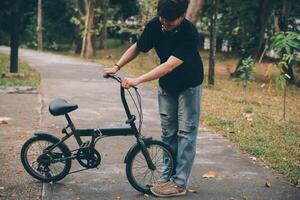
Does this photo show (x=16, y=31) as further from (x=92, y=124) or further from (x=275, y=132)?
(x=275, y=132)

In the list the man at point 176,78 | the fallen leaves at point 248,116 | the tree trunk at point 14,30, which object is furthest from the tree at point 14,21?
the man at point 176,78

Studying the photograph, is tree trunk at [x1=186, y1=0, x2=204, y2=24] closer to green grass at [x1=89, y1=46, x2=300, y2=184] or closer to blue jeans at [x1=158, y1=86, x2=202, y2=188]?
green grass at [x1=89, y1=46, x2=300, y2=184]

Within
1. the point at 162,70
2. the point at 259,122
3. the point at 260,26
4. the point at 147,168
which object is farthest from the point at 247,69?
the point at 162,70

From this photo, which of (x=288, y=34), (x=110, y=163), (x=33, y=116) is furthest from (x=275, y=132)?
(x=33, y=116)

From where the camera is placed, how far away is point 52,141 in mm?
5699

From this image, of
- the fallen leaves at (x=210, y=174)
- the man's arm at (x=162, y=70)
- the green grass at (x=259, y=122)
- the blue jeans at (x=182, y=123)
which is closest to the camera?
the man's arm at (x=162, y=70)

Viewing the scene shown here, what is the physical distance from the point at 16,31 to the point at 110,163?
920 centimetres

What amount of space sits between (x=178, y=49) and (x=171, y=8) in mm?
406

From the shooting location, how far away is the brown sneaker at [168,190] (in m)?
5.39

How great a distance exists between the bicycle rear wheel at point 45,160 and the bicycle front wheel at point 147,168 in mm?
741

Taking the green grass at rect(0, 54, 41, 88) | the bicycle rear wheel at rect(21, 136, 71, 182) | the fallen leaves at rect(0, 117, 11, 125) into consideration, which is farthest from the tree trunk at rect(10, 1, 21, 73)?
the bicycle rear wheel at rect(21, 136, 71, 182)

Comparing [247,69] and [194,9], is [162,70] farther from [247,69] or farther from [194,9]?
[194,9]

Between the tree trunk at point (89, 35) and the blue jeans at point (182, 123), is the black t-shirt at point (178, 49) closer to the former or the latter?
the blue jeans at point (182, 123)

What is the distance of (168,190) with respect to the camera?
17.7ft
